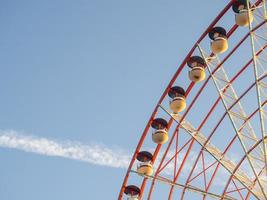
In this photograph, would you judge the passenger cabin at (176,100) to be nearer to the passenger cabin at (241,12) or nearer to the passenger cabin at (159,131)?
the passenger cabin at (159,131)

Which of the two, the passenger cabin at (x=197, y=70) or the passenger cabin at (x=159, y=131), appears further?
the passenger cabin at (x=159, y=131)

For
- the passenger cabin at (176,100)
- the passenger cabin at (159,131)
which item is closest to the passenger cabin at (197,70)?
the passenger cabin at (176,100)

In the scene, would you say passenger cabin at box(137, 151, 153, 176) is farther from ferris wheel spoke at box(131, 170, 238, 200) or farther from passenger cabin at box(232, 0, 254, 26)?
passenger cabin at box(232, 0, 254, 26)

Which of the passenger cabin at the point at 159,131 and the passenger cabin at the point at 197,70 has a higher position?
the passenger cabin at the point at 197,70

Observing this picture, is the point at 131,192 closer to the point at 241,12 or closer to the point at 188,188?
the point at 188,188

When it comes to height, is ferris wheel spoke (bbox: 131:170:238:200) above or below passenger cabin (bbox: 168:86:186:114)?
below

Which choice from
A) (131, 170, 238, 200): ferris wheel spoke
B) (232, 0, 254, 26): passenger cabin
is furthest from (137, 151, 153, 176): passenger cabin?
(232, 0, 254, 26): passenger cabin

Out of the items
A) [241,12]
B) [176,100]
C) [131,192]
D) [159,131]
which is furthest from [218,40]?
[131,192]

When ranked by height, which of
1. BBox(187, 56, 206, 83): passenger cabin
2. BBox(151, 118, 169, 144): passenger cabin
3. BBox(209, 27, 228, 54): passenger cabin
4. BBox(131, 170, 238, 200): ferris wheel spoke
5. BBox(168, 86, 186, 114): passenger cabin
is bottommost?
BBox(131, 170, 238, 200): ferris wheel spoke

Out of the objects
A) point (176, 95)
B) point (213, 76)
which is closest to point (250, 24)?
point (213, 76)

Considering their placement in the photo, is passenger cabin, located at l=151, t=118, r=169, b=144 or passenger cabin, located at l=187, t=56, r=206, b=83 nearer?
passenger cabin, located at l=187, t=56, r=206, b=83

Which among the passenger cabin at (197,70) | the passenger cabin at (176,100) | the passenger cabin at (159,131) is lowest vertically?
the passenger cabin at (159,131)

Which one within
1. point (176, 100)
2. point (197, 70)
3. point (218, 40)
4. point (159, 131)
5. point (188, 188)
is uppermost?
point (218, 40)

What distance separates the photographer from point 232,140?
2073cm
